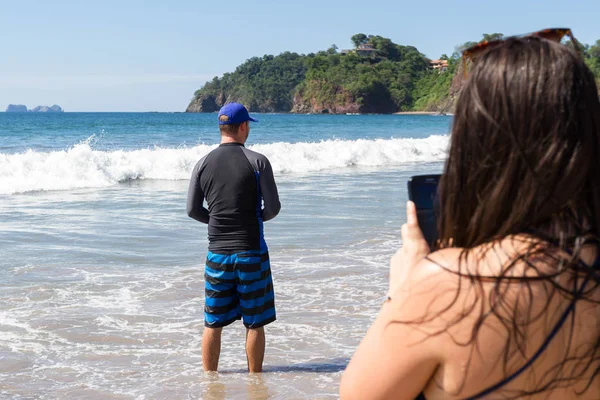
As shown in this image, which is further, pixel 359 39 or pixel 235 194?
pixel 359 39

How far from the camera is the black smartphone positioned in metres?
1.55

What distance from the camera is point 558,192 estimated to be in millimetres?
1316

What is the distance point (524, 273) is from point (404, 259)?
256 mm

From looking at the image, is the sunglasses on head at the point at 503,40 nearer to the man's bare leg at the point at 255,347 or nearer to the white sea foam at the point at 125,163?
the man's bare leg at the point at 255,347

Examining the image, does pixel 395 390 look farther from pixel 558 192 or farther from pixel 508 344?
pixel 558 192

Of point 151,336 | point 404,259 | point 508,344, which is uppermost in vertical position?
point 404,259

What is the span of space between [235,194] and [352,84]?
132m

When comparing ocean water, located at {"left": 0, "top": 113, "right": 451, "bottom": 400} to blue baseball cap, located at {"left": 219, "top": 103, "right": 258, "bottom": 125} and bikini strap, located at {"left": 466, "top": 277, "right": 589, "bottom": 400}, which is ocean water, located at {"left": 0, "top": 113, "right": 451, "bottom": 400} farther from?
blue baseball cap, located at {"left": 219, "top": 103, "right": 258, "bottom": 125}

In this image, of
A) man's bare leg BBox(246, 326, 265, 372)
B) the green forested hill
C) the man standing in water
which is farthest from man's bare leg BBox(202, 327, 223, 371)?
the green forested hill

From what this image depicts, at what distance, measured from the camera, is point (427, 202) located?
1.62 meters

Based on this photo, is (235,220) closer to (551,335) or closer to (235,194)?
(235,194)

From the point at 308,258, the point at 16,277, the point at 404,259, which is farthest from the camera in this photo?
the point at 308,258

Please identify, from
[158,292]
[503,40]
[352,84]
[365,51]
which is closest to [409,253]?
[503,40]

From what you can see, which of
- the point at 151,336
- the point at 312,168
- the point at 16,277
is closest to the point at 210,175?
the point at 151,336
